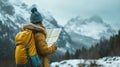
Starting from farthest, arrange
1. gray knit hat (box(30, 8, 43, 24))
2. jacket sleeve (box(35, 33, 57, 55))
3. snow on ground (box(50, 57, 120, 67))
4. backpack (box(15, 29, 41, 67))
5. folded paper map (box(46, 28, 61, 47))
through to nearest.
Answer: snow on ground (box(50, 57, 120, 67)) < gray knit hat (box(30, 8, 43, 24)) < folded paper map (box(46, 28, 61, 47)) < jacket sleeve (box(35, 33, 57, 55)) < backpack (box(15, 29, 41, 67))

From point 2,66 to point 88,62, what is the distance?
135 feet

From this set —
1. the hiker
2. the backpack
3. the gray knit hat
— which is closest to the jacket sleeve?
the hiker

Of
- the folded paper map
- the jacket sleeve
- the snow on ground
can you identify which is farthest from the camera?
the snow on ground

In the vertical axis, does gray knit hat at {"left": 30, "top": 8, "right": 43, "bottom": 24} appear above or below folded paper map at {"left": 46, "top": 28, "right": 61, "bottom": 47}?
above

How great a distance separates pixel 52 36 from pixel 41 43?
1.22 ft

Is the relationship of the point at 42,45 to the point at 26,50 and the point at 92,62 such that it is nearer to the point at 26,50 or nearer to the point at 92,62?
the point at 26,50

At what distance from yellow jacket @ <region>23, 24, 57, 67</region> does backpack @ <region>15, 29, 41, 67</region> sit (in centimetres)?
14

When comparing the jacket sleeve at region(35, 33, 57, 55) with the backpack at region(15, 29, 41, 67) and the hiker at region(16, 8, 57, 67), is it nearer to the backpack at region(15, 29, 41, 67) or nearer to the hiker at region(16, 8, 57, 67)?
the hiker at region(16, 8, 57, 67)

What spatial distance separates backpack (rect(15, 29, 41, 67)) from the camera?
815 centimetres

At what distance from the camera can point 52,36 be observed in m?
8.69

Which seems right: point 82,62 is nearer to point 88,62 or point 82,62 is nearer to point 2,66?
point 88,62

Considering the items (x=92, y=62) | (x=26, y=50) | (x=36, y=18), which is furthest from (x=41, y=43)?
(x=92, y=62)

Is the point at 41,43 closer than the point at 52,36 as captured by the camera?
Yes

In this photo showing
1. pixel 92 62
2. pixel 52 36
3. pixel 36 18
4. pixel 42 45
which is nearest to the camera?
pixel 42 45
